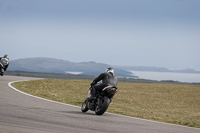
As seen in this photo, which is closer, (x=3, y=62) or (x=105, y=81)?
(x=105, y=81)

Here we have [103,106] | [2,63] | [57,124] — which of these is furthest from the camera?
[2,63]

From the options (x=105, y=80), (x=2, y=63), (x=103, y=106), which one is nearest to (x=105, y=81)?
(x=105, y=80)

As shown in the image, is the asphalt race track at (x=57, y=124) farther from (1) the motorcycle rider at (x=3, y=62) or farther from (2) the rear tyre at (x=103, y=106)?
(1) the motorcycle rider at (x=3, y=62)

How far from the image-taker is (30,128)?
870 cm

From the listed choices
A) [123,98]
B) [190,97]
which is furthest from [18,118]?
[190,97]

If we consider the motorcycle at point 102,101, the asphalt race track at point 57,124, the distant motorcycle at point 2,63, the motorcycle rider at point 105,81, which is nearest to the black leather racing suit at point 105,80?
the motorcycle rider at point 105,81

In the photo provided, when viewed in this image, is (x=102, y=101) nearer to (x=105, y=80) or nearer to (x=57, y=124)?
(x=105, y=80)

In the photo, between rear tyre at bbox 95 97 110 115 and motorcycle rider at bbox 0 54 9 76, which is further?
motorcycle rider at bbox 0 54 9 76

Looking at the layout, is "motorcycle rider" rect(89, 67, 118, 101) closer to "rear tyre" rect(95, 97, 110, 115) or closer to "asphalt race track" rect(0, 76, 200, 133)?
"rear tyre" rect(95, 97, 110, 115)

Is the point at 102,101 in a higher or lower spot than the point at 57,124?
higher

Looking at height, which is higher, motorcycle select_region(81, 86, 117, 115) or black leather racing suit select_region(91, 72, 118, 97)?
black leather racing suit select_region(91, 72, 118, 97)

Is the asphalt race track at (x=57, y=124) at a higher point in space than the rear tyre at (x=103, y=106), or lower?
lower

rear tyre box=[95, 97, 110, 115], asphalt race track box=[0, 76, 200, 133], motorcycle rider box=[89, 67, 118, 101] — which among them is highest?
motorcycle rider box=[89, 67, 118, 101]

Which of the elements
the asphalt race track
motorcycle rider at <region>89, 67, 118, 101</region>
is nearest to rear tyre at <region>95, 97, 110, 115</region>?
motorcycle rider at <region>89, 67, 118, 101</region>
